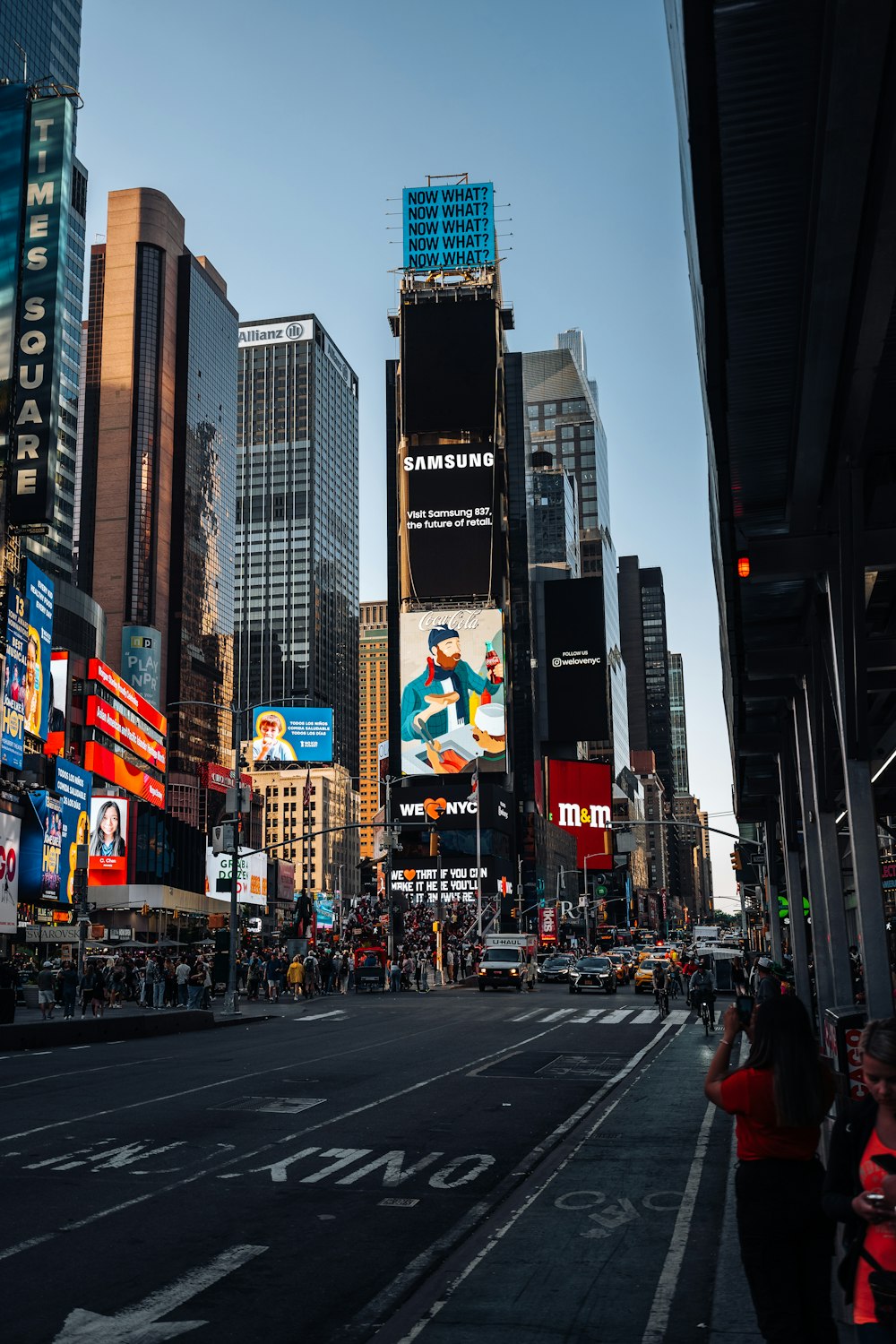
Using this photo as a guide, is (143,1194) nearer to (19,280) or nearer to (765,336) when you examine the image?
(765,336)

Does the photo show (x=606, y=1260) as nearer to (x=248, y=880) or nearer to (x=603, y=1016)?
(x=603, y=1016)

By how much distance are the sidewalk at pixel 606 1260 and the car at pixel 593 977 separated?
1449 inches

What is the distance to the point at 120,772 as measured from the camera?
101 metres

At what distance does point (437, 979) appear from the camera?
67.5m

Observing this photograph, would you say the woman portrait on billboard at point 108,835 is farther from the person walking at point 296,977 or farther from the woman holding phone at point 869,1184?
the woman holding phone at point 869,1184

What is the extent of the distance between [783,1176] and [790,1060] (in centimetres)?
50

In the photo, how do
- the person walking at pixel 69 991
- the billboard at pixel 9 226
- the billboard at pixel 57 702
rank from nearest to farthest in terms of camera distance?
the person walking at pixel 69 991 → the billboard at pixel 9 226 → the billboard at pixel 57 702

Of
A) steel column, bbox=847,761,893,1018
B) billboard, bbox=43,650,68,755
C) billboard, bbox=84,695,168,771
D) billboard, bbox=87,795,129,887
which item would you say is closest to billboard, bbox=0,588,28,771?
billboard, bbox=43,650,68,755

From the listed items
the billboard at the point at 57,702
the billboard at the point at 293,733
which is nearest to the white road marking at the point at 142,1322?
the billboard at the point at 57,702

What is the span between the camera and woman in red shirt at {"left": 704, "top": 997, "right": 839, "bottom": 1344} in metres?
5.26

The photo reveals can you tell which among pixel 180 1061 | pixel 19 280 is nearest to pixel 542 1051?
pixel 180 1061

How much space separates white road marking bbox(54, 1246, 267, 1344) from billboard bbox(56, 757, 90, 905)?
223 ft

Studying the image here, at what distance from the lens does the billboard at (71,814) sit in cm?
7519

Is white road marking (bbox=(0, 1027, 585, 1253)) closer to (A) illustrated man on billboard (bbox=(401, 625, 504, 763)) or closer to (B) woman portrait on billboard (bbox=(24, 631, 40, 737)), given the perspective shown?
(B) woman portrait on billboard (bbox=(24, 631, 40, 737))
